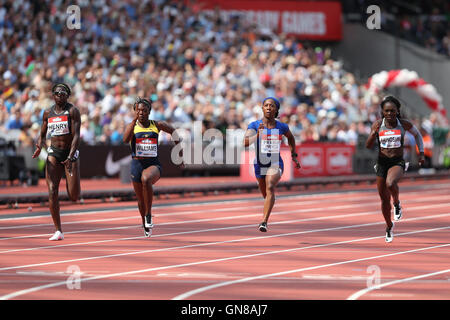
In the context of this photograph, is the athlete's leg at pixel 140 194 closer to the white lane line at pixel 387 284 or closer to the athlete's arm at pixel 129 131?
the athlete's arm at pixel 129 131

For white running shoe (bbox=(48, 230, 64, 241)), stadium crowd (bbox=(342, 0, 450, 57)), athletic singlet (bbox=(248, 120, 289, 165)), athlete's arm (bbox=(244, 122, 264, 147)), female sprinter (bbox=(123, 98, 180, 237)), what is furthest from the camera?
stadium crowd (bbox=(342, 0, 450, 57))

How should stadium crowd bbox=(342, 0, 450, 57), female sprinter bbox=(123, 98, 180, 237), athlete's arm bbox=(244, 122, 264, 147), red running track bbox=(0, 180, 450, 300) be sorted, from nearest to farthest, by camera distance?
red running track bbox=(0, 180, 450, 300), female sprinter bbox=(123, 98, 180, 237), athlete's arm bbox=(244, 122, 264, 147), stadium crowd bbox=(342, 0, 450, 57)

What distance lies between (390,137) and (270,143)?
216cm

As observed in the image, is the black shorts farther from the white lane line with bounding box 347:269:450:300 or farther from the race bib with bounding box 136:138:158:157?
the race bib with bounding box 136:138:158:157

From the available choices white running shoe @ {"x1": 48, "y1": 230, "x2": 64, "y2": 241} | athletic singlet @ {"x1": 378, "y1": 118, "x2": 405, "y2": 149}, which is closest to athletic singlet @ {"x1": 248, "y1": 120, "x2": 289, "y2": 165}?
athletic singlet @ {"x1": 378, "y1": 118, "x2": 405, "y2": 149}

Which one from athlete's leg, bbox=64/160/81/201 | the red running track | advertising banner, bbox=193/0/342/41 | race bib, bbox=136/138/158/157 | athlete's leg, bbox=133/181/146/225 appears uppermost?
advertising banner, bbox=193/0/342/41

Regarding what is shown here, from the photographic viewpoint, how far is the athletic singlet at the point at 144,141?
14.1 meters

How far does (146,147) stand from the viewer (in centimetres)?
1418

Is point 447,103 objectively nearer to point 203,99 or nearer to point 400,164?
point 203,99

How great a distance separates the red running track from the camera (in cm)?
916

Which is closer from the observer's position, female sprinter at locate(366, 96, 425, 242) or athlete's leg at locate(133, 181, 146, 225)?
female sprinter at locate(366, 96, 425, 242)

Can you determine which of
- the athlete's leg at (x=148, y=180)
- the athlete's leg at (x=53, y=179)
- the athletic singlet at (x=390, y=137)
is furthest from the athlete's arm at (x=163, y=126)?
the athletic singlet at (x=390, y=137)

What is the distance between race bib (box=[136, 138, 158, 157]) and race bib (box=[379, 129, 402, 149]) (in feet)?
11.1
